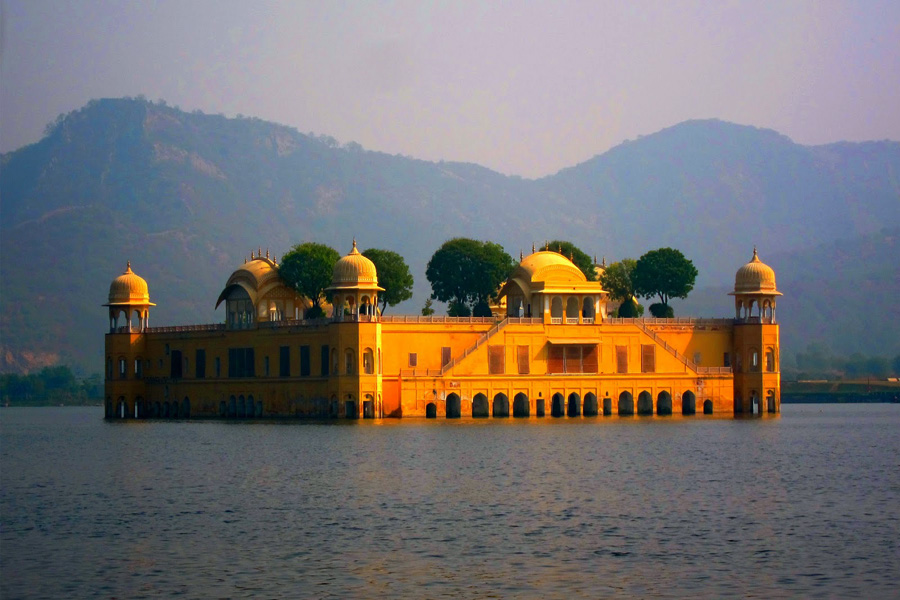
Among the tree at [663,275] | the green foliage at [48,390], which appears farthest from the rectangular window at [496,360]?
the green foliage at [48,390]

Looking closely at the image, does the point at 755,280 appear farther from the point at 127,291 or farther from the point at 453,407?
the point at 127,291

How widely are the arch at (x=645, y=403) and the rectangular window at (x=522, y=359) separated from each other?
286 inches

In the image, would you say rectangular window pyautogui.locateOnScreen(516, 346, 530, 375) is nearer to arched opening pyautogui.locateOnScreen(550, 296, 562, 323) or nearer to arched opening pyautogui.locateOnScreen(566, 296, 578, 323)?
arched opening pyautogui.locateOnScreen(550, 296, 562, 323)

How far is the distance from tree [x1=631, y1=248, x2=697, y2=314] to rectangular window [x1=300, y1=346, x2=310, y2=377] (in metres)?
24.9

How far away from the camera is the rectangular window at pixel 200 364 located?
89500 mm

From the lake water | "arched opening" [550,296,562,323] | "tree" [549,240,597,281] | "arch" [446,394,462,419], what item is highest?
"tree" [549,240,597,281]

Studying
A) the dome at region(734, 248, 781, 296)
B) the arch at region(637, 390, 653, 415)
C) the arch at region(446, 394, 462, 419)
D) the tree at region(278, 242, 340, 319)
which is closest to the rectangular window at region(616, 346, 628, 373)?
the arch at region(637, 390, 653, 415)

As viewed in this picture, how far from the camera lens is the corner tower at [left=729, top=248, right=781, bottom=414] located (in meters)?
86.1

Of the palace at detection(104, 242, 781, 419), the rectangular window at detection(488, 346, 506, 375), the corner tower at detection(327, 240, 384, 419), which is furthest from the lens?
the rectangular window at detection(488, 346, 506, 375)

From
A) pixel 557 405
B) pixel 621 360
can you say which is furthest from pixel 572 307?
pixel 557 405

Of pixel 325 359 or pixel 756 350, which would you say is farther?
pixel 756 350

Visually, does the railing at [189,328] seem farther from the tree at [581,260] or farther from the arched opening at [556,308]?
the tree at [581,260]

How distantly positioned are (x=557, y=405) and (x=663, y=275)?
1648 cm

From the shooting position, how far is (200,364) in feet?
295
